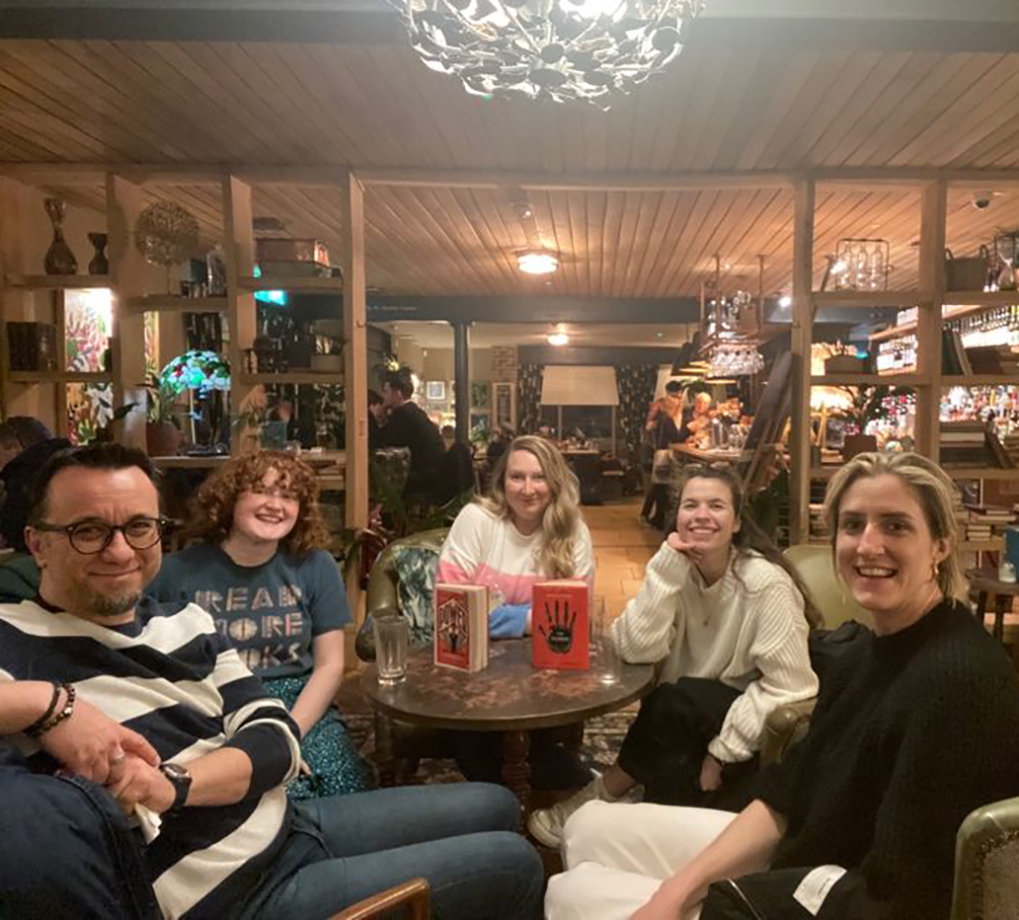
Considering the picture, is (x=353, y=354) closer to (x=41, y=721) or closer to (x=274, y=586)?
(x=274, y=586)

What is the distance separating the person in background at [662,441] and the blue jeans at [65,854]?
7326 mm

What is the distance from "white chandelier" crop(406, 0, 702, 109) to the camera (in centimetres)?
161

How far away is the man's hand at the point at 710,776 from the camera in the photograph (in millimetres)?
1965

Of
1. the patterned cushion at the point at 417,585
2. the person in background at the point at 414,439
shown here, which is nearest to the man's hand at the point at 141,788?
the patterned cushion at the point at 417,585

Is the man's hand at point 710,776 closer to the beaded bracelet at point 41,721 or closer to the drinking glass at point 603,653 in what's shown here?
the drinking glass at point 603,653

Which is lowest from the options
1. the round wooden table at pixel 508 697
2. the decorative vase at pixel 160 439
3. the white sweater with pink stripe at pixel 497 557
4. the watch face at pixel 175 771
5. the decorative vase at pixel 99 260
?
the round wooden table at pixel 508 697

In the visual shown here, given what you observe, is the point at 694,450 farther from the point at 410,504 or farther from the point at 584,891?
the point at 584,891

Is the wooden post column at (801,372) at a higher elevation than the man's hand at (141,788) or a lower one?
higher

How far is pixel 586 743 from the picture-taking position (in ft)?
9.96

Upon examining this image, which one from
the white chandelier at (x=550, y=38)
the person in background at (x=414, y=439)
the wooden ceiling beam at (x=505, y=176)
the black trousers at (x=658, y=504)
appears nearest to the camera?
the white chandelier at (x=550, y=38)

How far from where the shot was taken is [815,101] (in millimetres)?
2953

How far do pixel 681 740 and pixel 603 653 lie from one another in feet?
1.00

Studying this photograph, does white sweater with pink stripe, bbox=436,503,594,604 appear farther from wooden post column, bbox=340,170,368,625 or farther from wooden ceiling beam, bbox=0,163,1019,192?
wooden ceiling beam, bbox=0,163,1019,192

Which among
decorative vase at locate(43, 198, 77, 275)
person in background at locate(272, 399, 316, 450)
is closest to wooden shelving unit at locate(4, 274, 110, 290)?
decorative vase at locate(43, 198, 77, 275)
